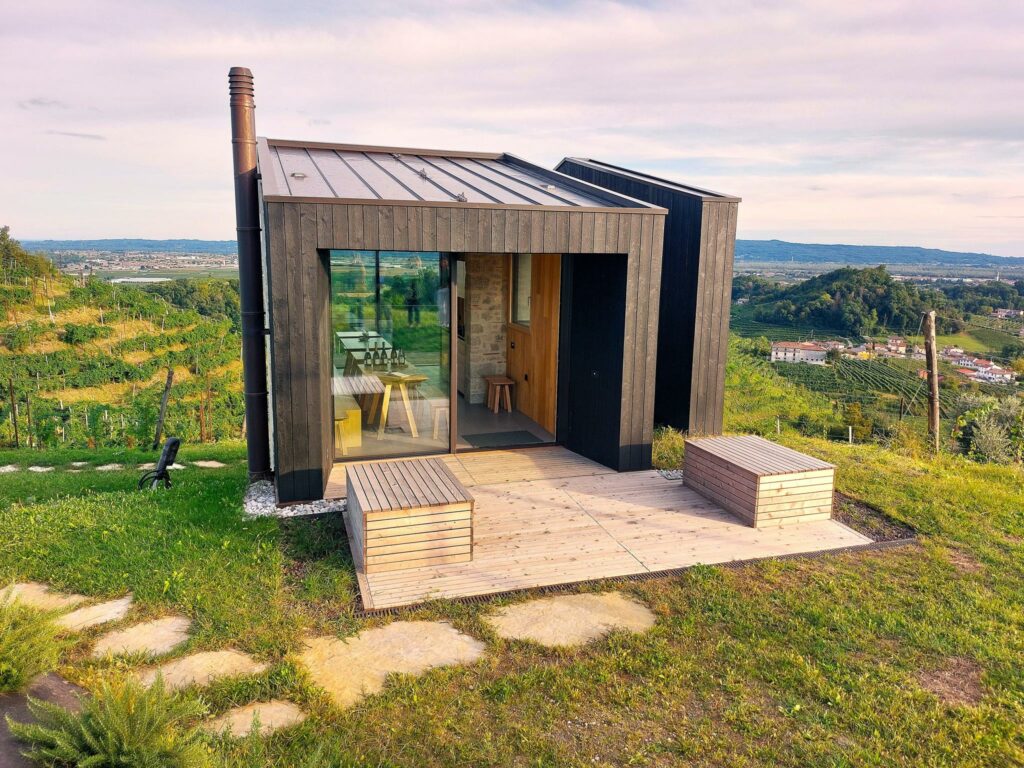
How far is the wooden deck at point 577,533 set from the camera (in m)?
4.67

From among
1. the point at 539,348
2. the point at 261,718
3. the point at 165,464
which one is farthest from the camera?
the point at 539,348

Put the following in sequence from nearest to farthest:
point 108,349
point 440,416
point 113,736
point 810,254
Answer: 1. point 113,736
2. point 440,416
3. point 108,349
4. point 810,254

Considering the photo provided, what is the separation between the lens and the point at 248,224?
6.44 meters

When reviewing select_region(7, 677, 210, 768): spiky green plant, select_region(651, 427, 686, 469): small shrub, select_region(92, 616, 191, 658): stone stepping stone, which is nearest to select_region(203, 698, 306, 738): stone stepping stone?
select_region(7, 677, 210, 768): spiky green plant

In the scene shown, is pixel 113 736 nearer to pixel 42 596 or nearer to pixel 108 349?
pixel 42 596

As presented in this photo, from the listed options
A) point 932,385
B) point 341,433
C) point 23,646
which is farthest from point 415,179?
point 932,385

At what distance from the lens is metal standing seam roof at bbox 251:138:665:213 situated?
6172 mm

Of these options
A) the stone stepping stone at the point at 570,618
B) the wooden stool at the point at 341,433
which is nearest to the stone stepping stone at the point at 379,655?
the stone stepping stone at the point at 570,618

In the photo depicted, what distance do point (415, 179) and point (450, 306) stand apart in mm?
1534

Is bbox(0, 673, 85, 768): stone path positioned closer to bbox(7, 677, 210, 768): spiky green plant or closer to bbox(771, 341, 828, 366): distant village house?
bbox(7, 677, 210, 768): spiky green plant

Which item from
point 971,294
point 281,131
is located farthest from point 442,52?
point 971,294

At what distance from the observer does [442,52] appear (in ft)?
39.2

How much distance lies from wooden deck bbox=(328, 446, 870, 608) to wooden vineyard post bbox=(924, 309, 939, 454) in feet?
15.3

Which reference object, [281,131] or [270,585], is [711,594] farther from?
[281,131]
